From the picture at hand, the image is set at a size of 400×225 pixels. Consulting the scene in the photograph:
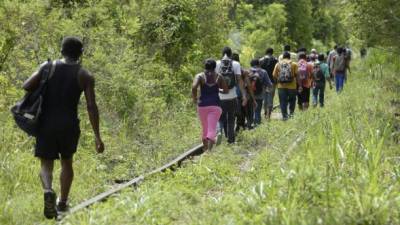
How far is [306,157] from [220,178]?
198 cm

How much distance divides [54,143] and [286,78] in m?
8.95

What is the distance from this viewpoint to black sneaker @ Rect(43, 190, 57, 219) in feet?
22.3

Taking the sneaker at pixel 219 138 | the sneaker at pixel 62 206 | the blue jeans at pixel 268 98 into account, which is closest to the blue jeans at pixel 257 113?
the blue jeans at pixel 268 98

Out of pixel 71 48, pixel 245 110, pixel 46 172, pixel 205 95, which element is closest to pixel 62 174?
pixel 46 172

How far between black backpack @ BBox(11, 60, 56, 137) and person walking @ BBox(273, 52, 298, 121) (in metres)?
8.92

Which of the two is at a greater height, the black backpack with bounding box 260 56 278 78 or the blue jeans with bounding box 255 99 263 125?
the black backpack with bounding box 260 56 278 78

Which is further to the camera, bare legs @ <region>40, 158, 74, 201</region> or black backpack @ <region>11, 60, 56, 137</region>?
bare legs @ <region>40, 158, 74, 201</region>

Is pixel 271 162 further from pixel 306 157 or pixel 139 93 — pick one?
pixel 139 93

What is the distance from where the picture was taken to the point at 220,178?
862 cm

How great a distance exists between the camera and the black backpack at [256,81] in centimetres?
1459

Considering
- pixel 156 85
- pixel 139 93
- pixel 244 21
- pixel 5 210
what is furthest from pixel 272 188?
pixel 244 21

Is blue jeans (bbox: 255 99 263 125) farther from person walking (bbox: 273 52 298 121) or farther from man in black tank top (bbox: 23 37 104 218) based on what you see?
man in black tank top (bbox: 23 37 104 218)

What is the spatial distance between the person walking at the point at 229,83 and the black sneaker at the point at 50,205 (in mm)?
5594

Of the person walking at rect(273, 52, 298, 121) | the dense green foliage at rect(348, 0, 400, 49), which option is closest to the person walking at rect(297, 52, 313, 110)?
the person walking at rect(273, 52, 298, 121)
